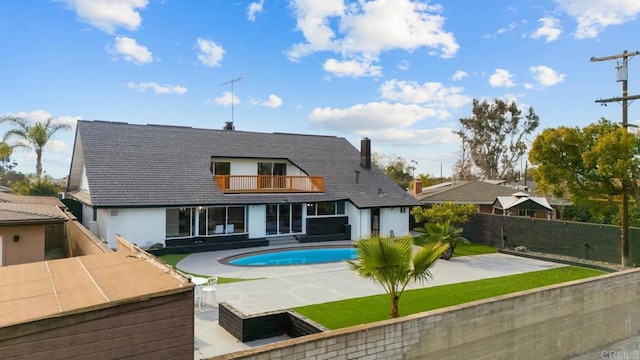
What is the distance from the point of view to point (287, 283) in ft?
43.2

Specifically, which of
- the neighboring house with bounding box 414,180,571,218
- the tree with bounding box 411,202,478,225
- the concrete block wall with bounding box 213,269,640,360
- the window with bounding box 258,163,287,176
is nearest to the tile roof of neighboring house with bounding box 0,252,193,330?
the concrete block wall with bounding box 213,269,640,360

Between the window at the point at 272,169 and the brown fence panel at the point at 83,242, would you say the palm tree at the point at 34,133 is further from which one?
the brown fence panel at the point at 83,242

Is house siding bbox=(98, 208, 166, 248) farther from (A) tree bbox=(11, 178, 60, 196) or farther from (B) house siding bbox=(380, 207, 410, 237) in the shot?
(B) house siding bbox=(380, 207, 410, 237)

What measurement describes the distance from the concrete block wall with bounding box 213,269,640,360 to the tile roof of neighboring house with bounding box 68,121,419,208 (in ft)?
48.1

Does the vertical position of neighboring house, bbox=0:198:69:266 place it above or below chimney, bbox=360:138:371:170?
below

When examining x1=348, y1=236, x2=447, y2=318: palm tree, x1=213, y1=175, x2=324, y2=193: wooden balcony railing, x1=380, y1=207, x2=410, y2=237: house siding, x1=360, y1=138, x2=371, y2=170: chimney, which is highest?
x1=360, y1=138, x2=371, y2=170: chimney

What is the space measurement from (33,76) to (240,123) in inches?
506

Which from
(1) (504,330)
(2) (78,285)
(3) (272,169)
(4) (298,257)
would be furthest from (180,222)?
(1) (504,330)

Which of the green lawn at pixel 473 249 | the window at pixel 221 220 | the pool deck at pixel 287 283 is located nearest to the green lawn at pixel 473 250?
the green lawn at pixel 473 249

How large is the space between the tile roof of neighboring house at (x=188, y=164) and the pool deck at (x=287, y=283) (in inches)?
139

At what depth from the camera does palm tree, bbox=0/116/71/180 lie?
30203 millimetres

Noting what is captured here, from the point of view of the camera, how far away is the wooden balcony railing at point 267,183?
2141cm

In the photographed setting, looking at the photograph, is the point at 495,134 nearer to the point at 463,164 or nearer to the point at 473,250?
the point at 463,164

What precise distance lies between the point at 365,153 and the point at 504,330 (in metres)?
21.2
